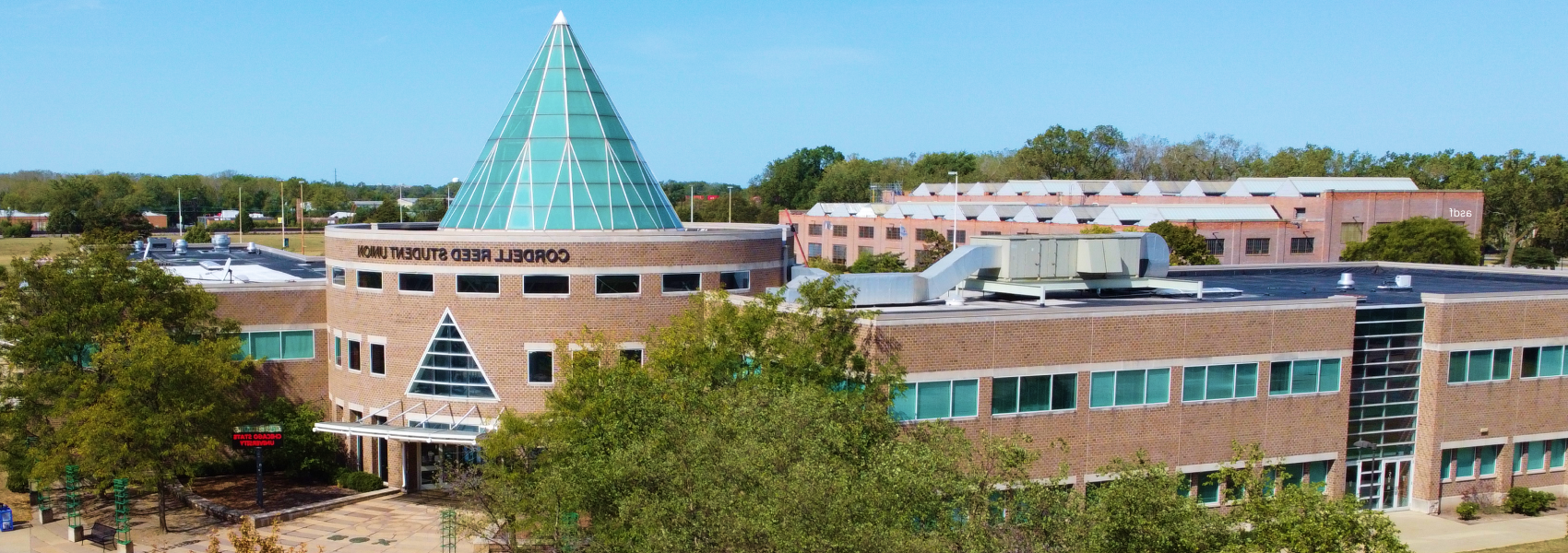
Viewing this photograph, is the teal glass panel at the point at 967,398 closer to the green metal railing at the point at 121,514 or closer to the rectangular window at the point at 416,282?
the rectangular window at the point at 416,282

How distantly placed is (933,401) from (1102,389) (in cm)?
579

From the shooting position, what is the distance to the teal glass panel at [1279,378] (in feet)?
128

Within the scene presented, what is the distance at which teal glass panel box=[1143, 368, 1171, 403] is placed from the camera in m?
37.6

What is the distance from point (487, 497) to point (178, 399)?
1376 centimetres

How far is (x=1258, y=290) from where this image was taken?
4997 cm

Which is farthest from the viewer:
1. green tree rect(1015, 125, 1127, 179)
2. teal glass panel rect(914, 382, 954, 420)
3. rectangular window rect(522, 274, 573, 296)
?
green tree rect(1015, 125, 1127, 179)

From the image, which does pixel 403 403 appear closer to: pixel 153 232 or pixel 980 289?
pixel 980 289

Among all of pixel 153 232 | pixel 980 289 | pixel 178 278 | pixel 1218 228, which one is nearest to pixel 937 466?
pixel 980 289

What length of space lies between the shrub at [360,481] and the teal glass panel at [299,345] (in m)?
6.36

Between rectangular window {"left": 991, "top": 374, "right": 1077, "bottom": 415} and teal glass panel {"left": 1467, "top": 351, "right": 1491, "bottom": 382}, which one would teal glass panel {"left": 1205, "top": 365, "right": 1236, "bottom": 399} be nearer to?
rectangular window {"left": 991, "top": 374, "right": 1077, "bottom": 415}

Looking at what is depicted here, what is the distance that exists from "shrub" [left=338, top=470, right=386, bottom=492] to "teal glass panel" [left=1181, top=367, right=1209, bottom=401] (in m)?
27.9

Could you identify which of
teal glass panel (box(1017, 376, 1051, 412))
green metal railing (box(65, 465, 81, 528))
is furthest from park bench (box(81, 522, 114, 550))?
teal glass panel (box(1017, 376, 1051, 412))

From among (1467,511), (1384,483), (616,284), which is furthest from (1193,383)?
(616,284)

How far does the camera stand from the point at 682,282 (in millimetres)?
41562
